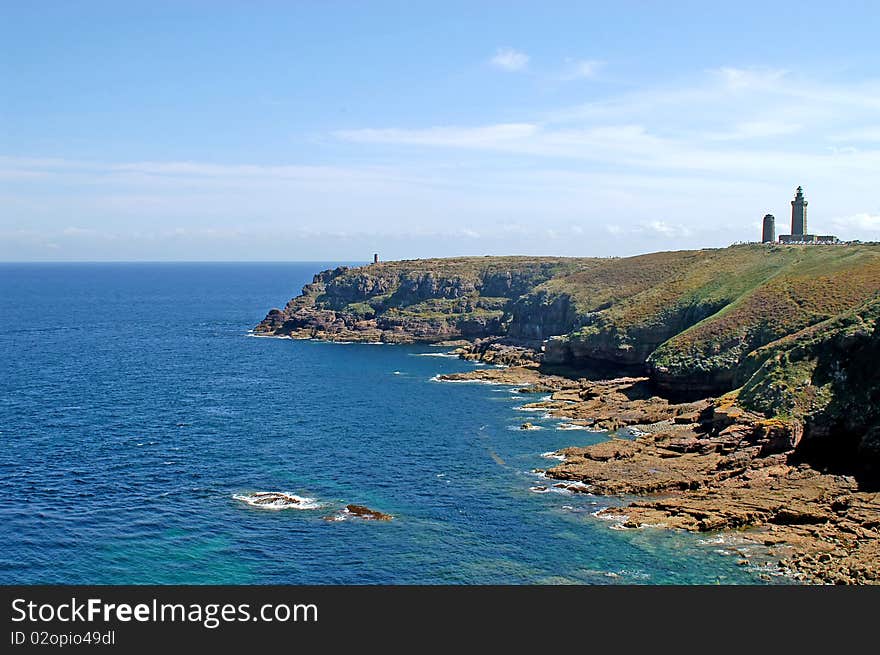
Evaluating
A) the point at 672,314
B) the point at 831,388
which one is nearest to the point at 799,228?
the point at 672,314

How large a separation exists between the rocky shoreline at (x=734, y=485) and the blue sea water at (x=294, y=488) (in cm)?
307

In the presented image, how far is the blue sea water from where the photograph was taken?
178 feet

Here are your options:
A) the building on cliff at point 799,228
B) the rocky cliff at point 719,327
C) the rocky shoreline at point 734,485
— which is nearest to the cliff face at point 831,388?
the rocky cliff at point 719,327

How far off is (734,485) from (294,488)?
3689 cm

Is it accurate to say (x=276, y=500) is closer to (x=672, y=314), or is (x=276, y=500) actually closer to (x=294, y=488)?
(x=294, y=488)

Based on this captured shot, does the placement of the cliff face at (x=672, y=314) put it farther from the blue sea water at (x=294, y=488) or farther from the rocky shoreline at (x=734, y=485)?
the blue sea water at (x=294, y=488)

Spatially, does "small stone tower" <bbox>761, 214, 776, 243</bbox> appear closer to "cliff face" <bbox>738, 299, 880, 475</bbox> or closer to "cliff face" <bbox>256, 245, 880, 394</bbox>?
"cliff face" <bbox>256, 245, 880, 394</bbox>

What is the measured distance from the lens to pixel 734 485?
6988 cm

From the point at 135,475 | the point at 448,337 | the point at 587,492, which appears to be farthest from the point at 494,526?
the point at 448,337

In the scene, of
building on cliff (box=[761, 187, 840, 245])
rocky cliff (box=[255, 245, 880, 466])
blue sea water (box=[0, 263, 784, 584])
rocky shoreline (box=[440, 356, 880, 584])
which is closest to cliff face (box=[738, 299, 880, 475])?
rocky cliff (box=[255, 245, 880, 466])

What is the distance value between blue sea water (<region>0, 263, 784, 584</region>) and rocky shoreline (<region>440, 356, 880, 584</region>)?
10.1 feet

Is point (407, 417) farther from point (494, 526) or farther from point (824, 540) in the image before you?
point (824, 540)

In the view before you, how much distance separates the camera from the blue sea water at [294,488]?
2138 inches
